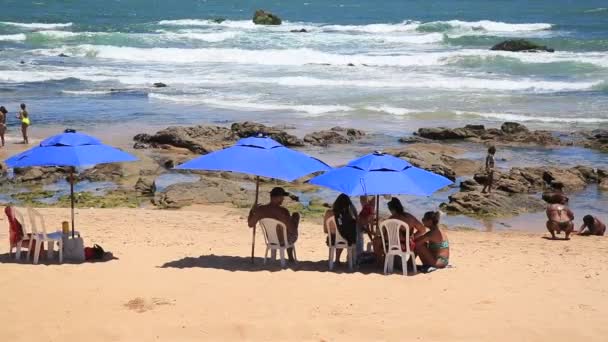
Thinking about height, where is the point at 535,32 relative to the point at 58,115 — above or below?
above

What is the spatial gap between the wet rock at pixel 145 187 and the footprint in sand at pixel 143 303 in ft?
25.0

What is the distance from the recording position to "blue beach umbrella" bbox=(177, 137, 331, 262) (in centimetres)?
919

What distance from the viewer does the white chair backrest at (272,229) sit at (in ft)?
31.9

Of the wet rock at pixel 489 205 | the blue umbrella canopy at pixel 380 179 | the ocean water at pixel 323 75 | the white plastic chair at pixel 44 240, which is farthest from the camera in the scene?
the ocean water at pixel 323 75

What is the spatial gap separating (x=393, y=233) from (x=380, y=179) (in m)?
0.70

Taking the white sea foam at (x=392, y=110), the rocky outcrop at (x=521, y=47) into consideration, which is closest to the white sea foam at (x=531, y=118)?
the white sea foam at (x=392, y=110)

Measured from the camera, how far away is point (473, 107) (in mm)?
26938

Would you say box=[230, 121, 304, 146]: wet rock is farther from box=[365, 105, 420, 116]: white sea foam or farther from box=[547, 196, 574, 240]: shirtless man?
box=[547, 196, 574, 240]: shirtless man

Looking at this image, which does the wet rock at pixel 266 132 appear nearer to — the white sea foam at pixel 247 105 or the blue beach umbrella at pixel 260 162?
the white sea foam at pixel 247 105

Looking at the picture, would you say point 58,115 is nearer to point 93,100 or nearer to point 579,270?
point 93,100

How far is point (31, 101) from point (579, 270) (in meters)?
21.5

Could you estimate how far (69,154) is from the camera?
9.48m

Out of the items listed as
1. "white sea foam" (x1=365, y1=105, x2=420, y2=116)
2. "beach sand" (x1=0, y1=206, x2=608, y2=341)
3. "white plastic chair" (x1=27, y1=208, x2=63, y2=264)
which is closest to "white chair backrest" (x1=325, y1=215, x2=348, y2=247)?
"beach sand" (x1=0, y1=206, x2=608, y2=341)

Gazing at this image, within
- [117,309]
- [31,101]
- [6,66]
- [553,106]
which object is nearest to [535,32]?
[553,106]
